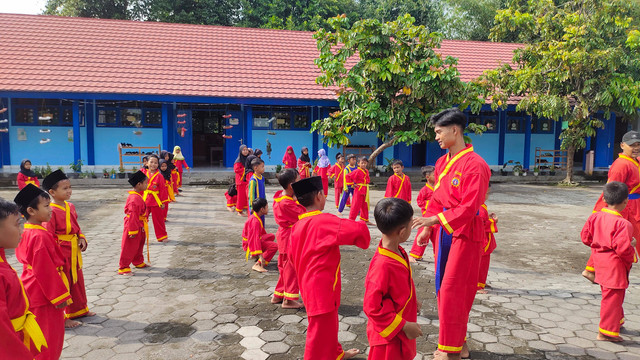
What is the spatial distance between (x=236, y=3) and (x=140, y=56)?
1113 cm

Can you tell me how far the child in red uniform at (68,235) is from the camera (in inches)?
156

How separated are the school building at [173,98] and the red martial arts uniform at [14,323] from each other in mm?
13510

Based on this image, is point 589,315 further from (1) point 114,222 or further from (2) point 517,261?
(1) point 114,222

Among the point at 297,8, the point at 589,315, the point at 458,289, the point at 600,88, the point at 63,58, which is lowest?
the point at 589,315

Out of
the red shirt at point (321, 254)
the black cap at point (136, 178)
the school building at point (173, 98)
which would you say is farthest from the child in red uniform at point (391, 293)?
the school building at point (173, 98)

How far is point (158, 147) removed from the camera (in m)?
15.9

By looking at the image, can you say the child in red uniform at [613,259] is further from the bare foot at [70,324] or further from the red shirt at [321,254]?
the bare foot at [70,324]

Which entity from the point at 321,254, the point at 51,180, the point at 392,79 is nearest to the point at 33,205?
the point at 51,180

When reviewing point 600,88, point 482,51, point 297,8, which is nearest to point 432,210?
point 600,88

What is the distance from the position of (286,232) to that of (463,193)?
6.83ft

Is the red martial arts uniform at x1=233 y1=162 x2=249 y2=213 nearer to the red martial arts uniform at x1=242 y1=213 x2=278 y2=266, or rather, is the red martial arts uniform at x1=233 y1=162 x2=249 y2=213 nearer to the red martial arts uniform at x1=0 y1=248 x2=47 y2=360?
the red martial arts uniform at x1=242 y1=213 x2=278 y2=266

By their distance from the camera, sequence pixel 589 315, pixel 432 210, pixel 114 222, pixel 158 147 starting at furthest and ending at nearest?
pixel 158 147
pixel 114 222
pixel 432 210
pixel 589 315

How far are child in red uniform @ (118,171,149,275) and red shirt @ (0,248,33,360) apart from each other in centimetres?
310

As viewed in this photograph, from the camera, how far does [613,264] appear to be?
3811mm
